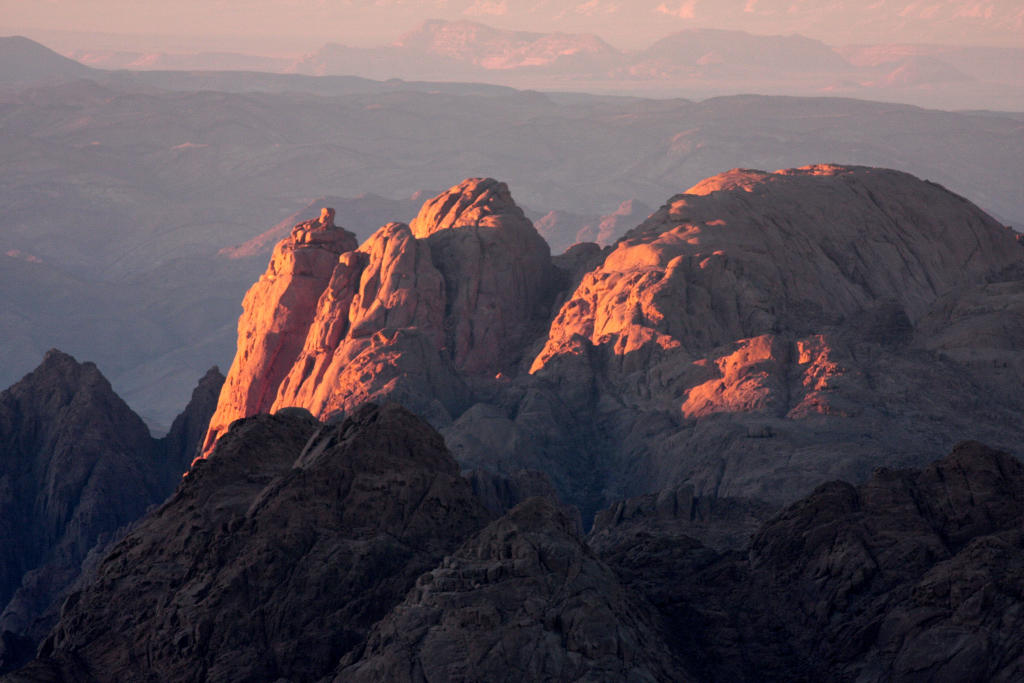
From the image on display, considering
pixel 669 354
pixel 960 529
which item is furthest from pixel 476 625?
pixel 669 354

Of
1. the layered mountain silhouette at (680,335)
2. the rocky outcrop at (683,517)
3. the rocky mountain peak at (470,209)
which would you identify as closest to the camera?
→ the rocky outcrop at (683,517)

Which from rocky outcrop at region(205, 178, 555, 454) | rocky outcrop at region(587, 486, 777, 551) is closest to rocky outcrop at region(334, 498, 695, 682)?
rocky outcrop at region(587, 486, 777, 551)

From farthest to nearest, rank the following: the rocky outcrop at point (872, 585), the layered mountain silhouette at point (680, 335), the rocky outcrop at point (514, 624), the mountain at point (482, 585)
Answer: the layered mountain silhouette at point (680, 335) → the rocky outcrop at point (872, 585) → the mountain at point (482, 585) → the rocky outcrop at point (514, 624)

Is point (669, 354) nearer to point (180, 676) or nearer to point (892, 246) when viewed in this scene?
point (892, 246)

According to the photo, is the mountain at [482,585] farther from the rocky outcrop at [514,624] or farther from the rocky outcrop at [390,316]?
the rocky outcrop at [390,316]

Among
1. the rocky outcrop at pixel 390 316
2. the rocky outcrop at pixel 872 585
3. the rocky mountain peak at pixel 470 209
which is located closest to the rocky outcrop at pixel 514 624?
the rocky outcrop at pixel 872 585

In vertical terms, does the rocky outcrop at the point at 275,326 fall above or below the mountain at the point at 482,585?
below

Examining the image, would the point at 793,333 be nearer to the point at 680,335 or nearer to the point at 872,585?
the point at 680,335

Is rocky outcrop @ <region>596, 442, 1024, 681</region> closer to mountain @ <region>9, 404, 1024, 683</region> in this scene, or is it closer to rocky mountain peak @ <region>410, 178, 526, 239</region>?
mountain @ <region>9, 404, 1024, 683</region>
